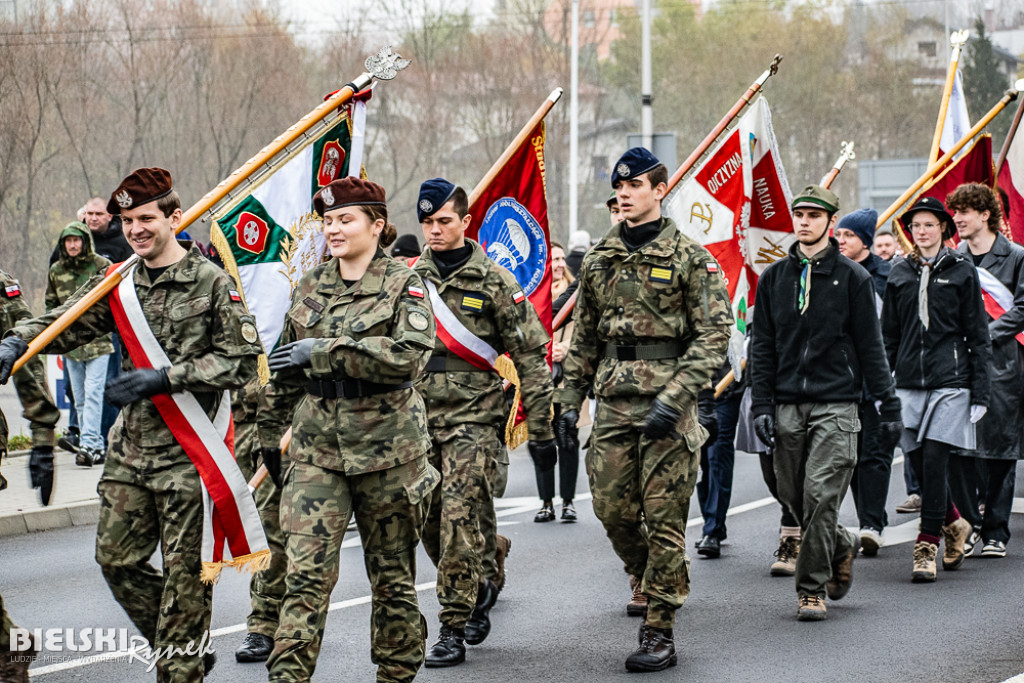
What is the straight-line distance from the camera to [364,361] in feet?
16.7

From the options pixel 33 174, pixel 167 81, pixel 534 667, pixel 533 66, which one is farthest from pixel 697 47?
pixel 534 667

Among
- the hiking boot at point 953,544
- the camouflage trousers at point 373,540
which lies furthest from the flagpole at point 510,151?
the hiking boot at point 953,544

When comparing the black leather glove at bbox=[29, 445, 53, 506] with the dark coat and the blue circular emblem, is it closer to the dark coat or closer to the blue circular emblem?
the blue circular emblem

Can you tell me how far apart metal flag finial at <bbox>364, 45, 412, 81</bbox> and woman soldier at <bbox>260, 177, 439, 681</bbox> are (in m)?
1.50

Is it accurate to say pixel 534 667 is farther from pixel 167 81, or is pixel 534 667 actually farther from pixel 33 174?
pixel 167 81

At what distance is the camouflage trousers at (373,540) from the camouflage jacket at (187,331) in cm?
48

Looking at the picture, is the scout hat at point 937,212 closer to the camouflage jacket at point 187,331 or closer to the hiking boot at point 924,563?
the hiking boot at point 924,563

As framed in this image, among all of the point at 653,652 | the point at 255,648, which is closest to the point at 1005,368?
the point at 653,652

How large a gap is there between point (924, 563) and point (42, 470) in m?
4.95

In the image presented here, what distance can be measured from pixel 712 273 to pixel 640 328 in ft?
1.36

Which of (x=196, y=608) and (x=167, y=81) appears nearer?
(x=196, y=608)

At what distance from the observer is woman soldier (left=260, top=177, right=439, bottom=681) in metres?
5.12

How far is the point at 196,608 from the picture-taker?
5.38 metres

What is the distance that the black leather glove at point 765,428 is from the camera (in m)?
7.23
